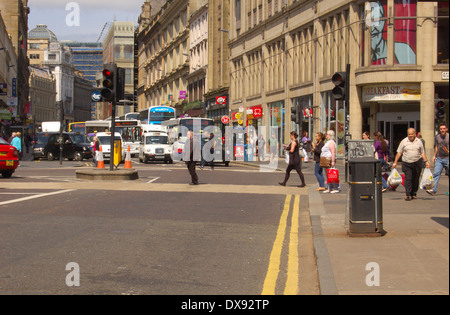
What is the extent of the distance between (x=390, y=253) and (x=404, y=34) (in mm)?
28153

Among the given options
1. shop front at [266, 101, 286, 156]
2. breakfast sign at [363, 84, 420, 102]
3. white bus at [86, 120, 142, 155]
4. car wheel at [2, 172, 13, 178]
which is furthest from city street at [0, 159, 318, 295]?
white bus at [86, 120, 142, 155]

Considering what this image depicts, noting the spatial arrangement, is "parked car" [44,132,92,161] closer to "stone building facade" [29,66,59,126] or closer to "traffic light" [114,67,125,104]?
"traffic light" [114,67,125,104]

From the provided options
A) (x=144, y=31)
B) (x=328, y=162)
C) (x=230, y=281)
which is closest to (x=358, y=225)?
(x=230, y=281)

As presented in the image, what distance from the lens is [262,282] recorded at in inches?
289

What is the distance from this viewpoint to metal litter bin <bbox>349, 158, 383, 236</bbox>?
1025 cm

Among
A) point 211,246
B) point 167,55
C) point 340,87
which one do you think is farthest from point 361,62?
point 167,55

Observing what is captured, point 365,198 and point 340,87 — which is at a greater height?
point 340,87

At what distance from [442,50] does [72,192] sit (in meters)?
22.9

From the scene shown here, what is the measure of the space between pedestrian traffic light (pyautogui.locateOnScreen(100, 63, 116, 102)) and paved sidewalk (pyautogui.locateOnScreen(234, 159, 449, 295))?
9859mm

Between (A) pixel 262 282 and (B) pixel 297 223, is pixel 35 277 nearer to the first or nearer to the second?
(A) pixel 262 282

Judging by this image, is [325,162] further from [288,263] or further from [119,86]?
[288,263]

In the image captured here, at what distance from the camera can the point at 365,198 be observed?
10.3m

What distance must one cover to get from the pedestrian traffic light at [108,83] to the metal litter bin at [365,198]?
42.4 feet

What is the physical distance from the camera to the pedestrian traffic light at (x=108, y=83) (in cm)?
2186
